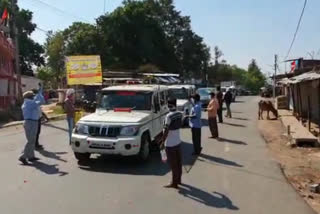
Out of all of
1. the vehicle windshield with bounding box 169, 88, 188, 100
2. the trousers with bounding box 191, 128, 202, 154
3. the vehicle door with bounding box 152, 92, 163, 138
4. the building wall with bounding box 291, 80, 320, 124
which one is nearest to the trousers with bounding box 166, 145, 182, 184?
the vehicle door with bounding box 152, 92, 163, 138

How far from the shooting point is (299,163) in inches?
499

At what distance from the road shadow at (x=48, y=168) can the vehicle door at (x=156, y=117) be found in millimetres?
2777

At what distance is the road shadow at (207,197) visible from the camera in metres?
7.86

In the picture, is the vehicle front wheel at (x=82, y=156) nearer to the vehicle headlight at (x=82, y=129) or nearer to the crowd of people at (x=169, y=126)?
the vehicle headlight at (x=82, y=129)

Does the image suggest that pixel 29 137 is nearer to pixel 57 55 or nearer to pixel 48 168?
pixel 48 168

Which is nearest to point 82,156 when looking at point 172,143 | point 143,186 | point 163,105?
point 143,186

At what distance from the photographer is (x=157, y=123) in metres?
13.0

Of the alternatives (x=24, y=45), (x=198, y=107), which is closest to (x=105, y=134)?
(x=198, y=107)

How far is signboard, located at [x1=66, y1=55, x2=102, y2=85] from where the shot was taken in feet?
105

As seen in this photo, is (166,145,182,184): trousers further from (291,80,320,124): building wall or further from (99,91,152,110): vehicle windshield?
(291,80,320,124): building wall

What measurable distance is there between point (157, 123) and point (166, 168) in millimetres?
2216

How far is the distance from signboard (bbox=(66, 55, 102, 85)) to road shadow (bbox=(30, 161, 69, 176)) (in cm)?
2051

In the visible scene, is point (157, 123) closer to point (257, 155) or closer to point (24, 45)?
point (257, 155)

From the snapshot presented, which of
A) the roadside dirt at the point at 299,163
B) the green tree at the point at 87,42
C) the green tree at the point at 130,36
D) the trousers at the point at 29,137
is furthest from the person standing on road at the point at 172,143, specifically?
the green tree at the point at 130,36
